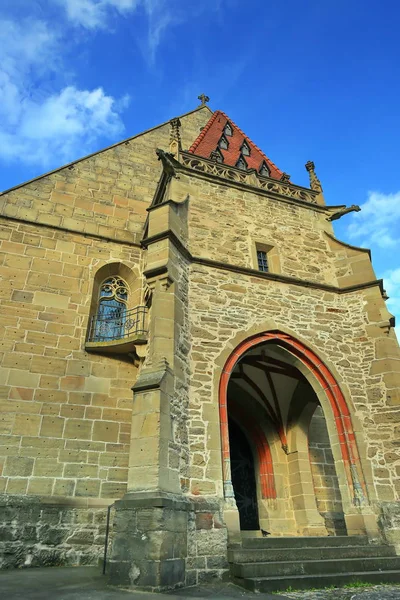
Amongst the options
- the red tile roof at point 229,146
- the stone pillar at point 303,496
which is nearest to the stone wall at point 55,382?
the stone pillar at point 303,496

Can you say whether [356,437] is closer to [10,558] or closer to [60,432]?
[60,432]

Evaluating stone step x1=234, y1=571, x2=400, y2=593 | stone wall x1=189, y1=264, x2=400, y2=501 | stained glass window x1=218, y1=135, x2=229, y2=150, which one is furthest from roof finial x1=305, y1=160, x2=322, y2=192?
stone step x1=234, y1=571, x2=400, y2=593

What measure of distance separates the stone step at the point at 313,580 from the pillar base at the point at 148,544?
92 cm

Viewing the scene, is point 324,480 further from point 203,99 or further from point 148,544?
point 203,99

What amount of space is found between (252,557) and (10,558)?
378 cm

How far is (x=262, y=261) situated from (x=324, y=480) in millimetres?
5423

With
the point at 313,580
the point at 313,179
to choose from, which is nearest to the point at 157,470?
the point at 313,580

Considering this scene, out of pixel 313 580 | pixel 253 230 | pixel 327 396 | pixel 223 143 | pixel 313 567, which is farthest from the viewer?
pixel 223 143

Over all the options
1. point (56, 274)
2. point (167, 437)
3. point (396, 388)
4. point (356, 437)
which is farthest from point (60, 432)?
point (396, 388)

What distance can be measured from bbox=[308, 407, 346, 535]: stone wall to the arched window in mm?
5450

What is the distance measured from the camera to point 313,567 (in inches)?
221

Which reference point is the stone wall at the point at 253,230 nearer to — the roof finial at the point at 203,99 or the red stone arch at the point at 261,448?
the red stone arch at the point at 261,448

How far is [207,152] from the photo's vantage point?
1286 cm

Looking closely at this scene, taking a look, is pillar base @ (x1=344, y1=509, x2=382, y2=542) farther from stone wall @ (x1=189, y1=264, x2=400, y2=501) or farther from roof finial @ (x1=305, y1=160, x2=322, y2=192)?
roof finial @ (x1=305, y1=160, x2=322, y2=192)
